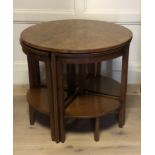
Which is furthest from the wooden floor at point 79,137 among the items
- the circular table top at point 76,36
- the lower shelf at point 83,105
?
the circular table top at point 76,36

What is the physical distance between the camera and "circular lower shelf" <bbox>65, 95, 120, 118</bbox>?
6.30 ft

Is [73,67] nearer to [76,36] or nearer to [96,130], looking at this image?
[76,36]

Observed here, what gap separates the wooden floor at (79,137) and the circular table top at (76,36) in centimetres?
60

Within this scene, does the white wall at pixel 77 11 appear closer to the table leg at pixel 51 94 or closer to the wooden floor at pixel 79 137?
the wooden floor at pixel 79 137

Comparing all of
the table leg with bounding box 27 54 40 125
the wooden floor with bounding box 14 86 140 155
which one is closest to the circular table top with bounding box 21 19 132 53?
the table leg with bounding box 27 54 40 125

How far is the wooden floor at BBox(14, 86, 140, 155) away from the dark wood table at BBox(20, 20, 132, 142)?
2.3 inches

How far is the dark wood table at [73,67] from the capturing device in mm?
1765

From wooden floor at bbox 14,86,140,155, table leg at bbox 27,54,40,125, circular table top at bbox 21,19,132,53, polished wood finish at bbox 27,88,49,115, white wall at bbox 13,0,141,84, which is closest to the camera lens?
circular table top at bbox 21,19,132,53

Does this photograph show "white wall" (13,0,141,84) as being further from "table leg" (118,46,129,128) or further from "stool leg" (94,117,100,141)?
"stool leg" (94,117,100,141)

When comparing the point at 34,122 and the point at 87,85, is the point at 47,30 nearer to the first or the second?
the point at 87,85

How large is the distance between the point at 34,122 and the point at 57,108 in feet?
1.32

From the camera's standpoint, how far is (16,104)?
2.45 meters

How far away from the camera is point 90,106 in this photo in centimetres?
199
